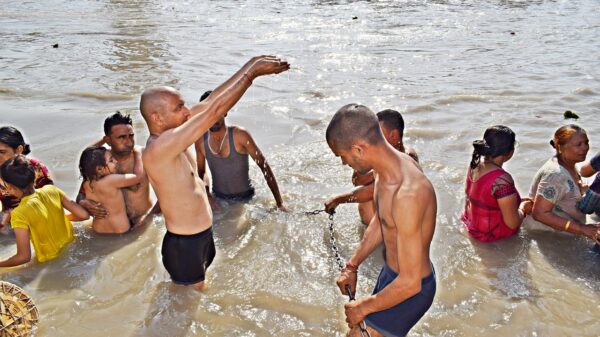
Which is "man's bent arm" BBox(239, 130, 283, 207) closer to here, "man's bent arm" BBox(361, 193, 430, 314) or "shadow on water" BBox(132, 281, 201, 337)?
"shadow on water" BBox(132, 281, 201, 337)

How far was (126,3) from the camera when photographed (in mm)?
22438

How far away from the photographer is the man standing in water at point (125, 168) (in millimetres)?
4629

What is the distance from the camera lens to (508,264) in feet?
14.1

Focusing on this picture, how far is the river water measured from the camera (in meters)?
3.82

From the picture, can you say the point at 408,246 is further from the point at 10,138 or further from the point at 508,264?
the point at 10,138

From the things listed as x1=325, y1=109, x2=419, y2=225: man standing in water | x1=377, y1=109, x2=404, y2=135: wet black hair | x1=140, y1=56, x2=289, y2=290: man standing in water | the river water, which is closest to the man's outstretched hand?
x1=140, y1=56, x2=289, y2=290: man standing in water

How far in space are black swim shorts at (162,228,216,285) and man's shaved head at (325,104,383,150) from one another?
1566 mm

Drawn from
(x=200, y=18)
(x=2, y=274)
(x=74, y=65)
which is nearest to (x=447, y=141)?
(x=2, y=274)

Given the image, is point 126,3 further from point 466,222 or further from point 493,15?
point 466,222

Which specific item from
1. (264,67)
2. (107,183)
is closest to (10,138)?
(107,183)

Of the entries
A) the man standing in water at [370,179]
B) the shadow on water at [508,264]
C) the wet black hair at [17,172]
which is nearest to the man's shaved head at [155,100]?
the wet black hair at [17,172]

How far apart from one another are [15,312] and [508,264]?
12.1ft

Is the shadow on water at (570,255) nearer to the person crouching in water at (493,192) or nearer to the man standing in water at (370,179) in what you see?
the person crouching in water at (493,192)

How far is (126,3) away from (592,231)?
22.1 meters
